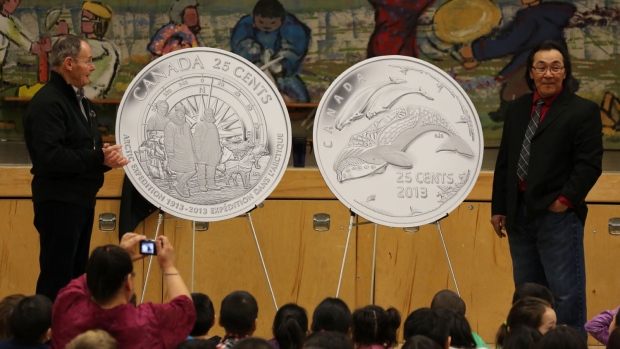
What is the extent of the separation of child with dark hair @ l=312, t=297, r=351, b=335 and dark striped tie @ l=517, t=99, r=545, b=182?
1471 millimetres

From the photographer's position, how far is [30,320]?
14.2ft

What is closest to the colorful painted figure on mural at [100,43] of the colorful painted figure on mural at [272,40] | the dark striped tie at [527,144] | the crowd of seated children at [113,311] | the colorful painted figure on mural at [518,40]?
the colorful painted figure on mural at [272,40]

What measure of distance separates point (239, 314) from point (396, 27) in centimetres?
438

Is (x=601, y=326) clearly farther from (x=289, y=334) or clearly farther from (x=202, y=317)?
(x=202, y=317)

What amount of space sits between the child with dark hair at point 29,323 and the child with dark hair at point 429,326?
1.42m

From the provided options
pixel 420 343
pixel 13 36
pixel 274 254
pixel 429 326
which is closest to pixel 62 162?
pixel 274 254

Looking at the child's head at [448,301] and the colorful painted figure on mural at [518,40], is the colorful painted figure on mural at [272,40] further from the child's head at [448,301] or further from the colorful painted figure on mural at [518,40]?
the child's head at [448,301]

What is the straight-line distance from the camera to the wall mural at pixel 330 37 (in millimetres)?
8344

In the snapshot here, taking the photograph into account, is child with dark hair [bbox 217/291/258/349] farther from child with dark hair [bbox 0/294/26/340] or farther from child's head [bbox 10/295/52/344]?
child with dark hair [bbox 0/294/26/340]

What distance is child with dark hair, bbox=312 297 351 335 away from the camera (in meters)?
4.66

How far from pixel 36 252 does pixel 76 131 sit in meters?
1.53

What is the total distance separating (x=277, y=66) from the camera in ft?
27.7

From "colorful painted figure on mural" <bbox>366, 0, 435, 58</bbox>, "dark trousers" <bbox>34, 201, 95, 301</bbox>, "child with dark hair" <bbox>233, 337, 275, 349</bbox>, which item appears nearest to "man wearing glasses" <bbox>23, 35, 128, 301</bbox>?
"dark trousers" <bbox>34, 201, 95, 301</bbox>

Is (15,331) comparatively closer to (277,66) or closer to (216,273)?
(216,273)
